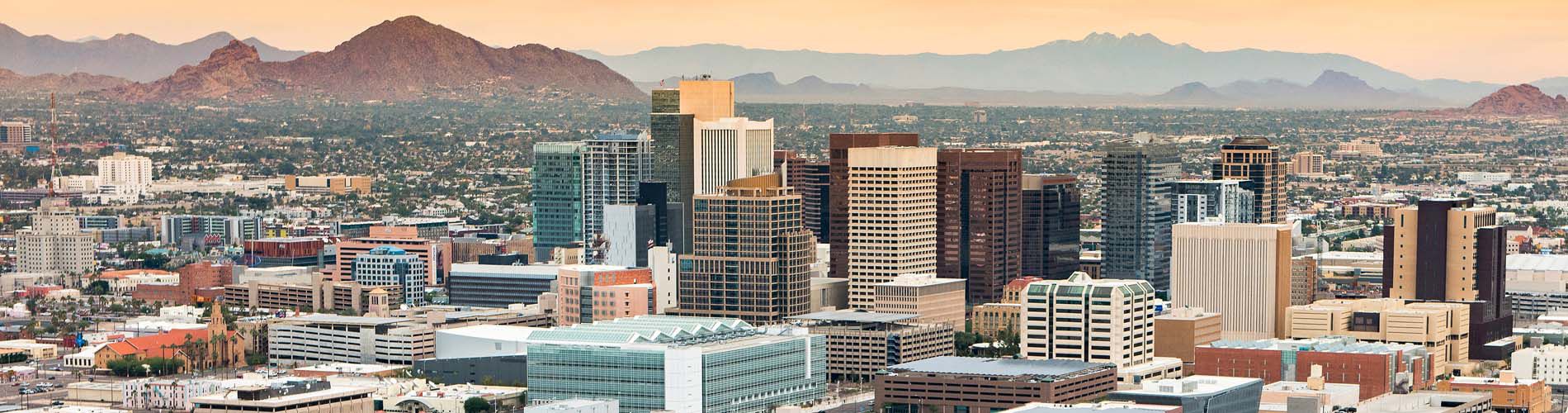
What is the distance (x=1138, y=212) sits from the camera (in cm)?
12625

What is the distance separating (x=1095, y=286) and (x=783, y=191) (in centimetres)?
2017

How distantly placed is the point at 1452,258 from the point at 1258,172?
25199mm

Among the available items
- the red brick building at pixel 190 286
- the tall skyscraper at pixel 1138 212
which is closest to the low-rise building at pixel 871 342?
the tall skyscraper at pixel 1138 212

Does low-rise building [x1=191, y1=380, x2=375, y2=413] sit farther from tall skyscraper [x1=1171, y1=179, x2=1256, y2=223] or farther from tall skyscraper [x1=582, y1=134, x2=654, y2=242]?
tall skyscraper [x1=1171, y1=179, x2=1256, y2=223]

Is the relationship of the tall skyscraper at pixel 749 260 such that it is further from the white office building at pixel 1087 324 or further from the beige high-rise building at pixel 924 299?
the white office building at pixel 1087 324

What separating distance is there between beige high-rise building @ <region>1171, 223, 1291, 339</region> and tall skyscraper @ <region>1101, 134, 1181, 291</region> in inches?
714

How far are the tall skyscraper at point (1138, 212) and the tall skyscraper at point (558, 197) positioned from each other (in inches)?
920

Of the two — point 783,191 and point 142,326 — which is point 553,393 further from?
point 142,326

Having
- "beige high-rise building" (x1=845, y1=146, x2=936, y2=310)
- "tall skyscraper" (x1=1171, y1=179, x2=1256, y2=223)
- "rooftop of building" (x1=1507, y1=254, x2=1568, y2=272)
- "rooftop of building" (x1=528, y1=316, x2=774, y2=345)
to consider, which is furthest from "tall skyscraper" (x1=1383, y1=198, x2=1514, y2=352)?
"rooftop of building" (x1=528, y1=316, x2=774, y2=345)

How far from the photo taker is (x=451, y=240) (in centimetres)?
15000

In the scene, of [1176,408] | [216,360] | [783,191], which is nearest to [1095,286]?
[1176,408]

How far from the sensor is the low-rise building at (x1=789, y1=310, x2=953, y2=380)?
9512 centimetres

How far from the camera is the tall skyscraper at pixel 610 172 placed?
133m

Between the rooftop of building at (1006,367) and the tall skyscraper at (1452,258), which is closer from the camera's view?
the rooftop of building at (1006,367)
